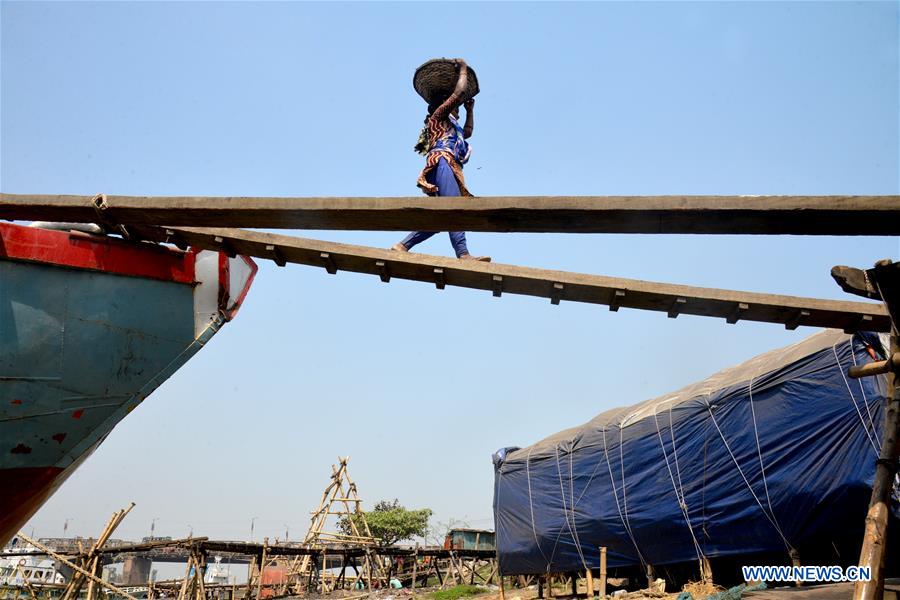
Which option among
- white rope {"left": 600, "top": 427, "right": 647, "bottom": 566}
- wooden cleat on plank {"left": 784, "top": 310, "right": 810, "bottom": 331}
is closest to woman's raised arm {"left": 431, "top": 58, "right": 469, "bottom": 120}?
wooden cleat on plank {"left": 784, "top": 310, "right": 810, "bottom": 331}

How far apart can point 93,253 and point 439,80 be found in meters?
3.08

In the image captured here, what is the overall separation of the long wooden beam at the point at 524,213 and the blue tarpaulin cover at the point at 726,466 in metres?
3.55

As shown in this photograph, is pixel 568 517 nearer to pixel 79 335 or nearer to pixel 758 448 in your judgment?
pixel 758 448

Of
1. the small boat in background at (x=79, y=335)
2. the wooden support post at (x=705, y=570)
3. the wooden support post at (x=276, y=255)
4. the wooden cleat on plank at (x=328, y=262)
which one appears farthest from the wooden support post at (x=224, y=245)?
the wooden support post at (x=705, y=570)

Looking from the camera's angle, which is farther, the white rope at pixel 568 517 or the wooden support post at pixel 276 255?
the white rope at pixel 568 517

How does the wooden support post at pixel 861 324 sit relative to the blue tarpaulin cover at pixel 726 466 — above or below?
above

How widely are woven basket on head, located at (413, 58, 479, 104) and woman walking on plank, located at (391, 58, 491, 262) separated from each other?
0.11ft

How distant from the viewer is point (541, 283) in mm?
4234

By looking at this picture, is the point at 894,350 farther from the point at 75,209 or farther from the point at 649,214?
the point at 75,209

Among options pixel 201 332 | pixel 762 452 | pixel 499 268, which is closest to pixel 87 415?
pixel 201 332

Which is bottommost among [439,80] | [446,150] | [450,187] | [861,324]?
[861,324]

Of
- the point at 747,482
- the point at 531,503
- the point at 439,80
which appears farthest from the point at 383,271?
the point at 531,503

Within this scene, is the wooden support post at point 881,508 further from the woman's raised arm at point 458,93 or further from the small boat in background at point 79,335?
the small boat in background at point 79,335

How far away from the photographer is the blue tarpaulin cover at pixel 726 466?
305 inches
